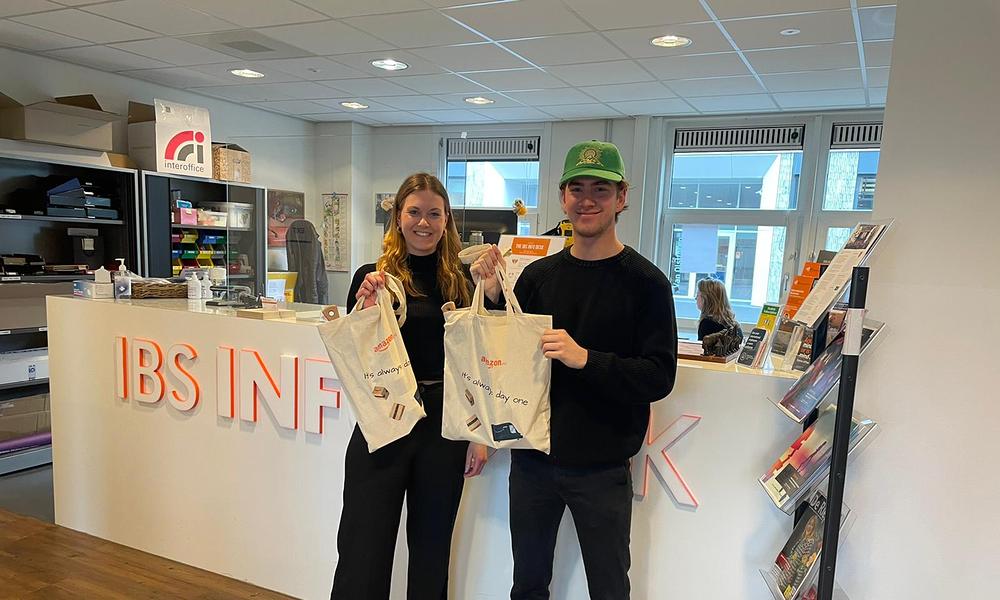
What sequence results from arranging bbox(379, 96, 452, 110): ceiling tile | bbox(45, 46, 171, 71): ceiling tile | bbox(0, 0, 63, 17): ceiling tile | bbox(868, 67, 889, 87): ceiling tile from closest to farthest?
bbox(0, 0, 63, 17): ceiling tile < bbox(868, 67, 889, 87): ceiling tile < bbox(45, 46, 171, 71): ceiling tile < bbox(379, 96, 452, 110): ceiling tile

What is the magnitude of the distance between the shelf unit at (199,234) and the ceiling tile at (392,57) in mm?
1212

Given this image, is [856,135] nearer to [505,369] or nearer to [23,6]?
[505,369]

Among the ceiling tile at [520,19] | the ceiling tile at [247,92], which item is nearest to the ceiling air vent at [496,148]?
the ceiling tile at [247,92]

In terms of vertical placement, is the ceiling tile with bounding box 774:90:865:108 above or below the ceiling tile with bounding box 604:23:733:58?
above

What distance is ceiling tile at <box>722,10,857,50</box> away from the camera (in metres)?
3.07

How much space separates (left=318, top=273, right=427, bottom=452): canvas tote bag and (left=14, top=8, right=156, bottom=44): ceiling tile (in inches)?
119

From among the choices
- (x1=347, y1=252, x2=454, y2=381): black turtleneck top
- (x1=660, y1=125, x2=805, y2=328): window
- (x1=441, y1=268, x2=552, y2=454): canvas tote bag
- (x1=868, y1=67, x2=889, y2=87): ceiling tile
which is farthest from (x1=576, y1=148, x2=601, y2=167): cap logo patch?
(x1=660, y1=125, x2=805, y2=328): window

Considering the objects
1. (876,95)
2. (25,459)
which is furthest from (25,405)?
(876,95)

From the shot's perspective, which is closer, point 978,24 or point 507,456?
point 978,24

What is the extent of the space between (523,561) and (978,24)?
168 cm

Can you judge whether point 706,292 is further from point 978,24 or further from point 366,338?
point 366,338

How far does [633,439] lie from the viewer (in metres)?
1.55

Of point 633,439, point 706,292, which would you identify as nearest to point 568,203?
point 633,439

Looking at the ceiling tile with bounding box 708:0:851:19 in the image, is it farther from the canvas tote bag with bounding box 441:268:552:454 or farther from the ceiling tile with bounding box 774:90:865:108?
the canvas tote bag with bounding box 441:268:552:454
